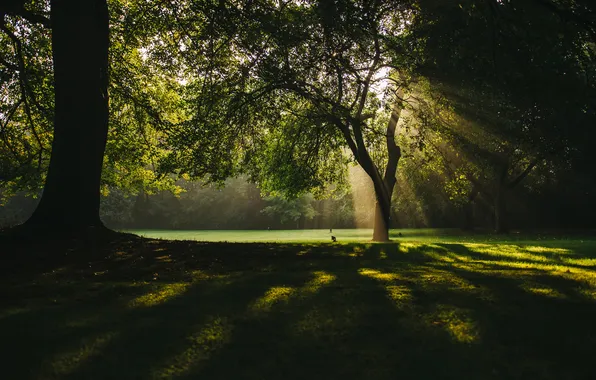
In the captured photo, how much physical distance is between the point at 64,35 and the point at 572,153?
28404mm

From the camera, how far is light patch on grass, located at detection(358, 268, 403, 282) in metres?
6.64

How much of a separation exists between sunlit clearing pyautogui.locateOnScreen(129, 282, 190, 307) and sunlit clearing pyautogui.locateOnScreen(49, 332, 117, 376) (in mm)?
1122

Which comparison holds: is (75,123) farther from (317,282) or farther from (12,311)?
(317,282)

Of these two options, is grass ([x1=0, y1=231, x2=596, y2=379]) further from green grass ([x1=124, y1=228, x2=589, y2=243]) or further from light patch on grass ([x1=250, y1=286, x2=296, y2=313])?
green grass ([x1=124, y1=228, x2=589, y2=243])

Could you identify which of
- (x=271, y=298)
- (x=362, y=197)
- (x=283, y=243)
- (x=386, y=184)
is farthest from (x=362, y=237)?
(x=271, y=298)

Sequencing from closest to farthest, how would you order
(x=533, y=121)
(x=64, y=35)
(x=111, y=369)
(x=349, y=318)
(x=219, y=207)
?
(x=111, y=369), (x=349, y=318), (x=64, y=35), (x=533, y=121), (x=219, y=207)

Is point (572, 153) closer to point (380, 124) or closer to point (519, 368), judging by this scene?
point (380, 124)

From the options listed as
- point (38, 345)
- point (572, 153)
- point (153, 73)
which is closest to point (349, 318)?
point (38, 345)

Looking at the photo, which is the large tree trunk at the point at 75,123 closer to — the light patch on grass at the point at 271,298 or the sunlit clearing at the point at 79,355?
the light patch on grass at the point at 271,298

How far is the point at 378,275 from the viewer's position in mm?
6984

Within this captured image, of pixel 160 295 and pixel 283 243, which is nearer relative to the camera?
pixel 160 295

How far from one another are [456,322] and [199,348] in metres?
2.39

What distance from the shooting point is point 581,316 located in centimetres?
464

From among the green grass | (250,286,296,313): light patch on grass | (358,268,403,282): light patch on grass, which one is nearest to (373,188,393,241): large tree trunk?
the green grass
